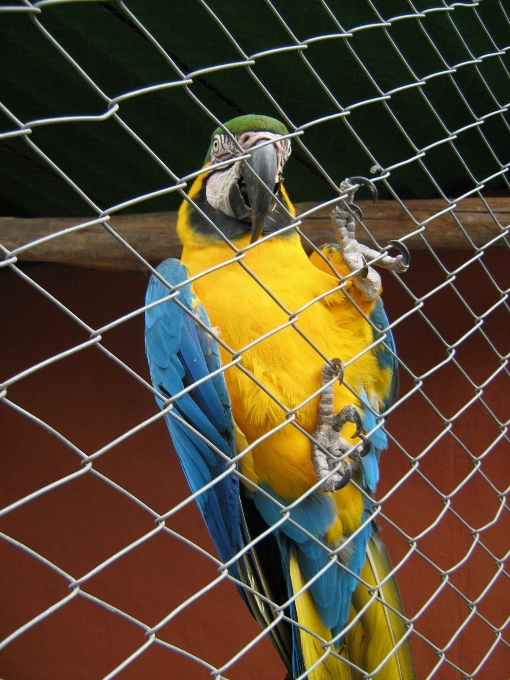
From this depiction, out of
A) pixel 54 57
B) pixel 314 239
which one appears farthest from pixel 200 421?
pixel 54 57

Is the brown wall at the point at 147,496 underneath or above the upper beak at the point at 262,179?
underneath

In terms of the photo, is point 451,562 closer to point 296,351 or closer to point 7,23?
point 296,351

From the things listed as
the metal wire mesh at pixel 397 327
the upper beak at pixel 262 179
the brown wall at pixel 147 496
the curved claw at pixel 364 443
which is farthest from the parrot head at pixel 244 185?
the brown wall at pixel 147 496

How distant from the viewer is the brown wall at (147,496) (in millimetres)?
2145

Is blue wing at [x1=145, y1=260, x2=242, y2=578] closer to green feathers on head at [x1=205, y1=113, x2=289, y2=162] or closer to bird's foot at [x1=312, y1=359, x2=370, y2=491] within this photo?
bird's foot at [x1=312, y1=359, x2=370, y2=491]

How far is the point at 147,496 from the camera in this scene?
2715 mm

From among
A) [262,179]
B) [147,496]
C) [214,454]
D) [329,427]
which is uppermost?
[262,179]

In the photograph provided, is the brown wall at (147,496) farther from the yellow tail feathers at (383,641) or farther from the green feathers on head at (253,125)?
the green feathers on head at (253,125)

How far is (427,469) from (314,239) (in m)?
1.03

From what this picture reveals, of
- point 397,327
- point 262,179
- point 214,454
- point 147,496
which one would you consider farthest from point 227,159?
point 147,496

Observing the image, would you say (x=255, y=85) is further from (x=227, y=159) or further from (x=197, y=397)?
(x=197, y=397)

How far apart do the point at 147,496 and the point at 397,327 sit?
4.58 ft

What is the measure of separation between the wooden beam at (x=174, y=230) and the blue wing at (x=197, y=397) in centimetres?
58

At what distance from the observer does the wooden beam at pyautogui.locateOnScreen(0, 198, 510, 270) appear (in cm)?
170
